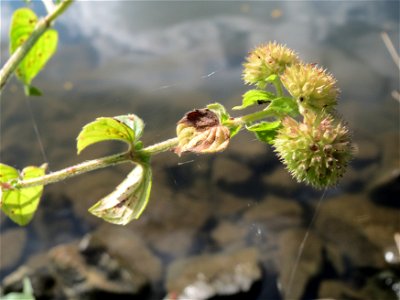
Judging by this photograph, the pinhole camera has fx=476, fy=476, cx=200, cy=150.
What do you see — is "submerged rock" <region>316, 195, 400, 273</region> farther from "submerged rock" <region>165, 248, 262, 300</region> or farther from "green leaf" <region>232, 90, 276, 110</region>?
"green leaf" <region>232, 90, 276, 110</region>

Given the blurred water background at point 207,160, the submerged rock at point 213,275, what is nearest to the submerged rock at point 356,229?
the blurred water background at point 207,160

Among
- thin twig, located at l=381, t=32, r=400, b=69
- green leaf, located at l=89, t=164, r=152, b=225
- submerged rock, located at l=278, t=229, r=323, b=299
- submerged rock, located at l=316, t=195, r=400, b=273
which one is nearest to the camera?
green leaf, located at l=89, t=164, r=152, b=225

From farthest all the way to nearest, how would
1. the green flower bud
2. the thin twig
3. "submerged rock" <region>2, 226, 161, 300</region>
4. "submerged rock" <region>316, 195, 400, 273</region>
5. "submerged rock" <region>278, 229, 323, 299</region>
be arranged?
1. the thin twig
2. "submerged rock" <region>316, 195, 400, 273</region>
3. "submerged rock" <region>278, 229, 323, 299</region>
4. "submerged rock" <region>2, 226, 161, 300</region>
5. the green flower bud

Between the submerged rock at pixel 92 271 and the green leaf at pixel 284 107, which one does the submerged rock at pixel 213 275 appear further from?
the green leaf at pixel 284 107

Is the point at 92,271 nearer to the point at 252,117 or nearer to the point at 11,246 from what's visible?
the point at 11,246

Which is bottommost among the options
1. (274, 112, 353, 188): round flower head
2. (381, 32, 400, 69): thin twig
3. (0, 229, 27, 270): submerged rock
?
(381, 32, 400, 69): thin twig

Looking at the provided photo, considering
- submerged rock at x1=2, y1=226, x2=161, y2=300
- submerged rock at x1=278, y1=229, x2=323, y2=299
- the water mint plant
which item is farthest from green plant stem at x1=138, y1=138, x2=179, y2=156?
submerged rock at x1=278, y1=229, x2=323, y2=299

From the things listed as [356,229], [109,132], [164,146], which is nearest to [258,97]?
[164,146]

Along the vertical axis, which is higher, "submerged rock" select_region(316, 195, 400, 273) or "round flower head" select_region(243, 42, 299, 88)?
"round flower head" select_region(243, 42, 299, 88)

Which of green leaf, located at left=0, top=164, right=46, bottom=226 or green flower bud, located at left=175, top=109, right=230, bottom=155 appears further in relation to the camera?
green leaf, located at left=0, top=164, right=46, bottom=226
